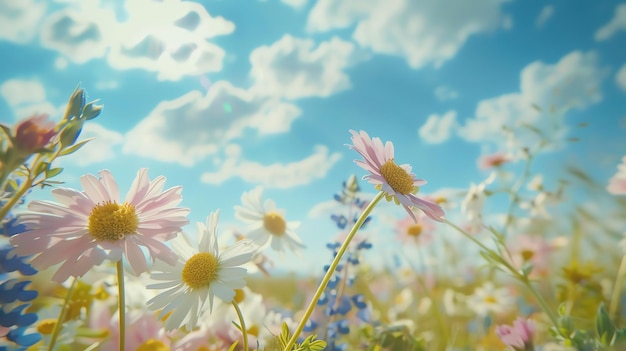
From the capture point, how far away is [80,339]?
58 cm

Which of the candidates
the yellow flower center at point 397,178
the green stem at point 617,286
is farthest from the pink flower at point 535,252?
the yellow flower center at point 397,178

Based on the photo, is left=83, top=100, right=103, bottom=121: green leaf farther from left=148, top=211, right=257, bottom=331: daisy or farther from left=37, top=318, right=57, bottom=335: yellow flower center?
left=37, top=318, right=57, bottom=335: yellow flower center

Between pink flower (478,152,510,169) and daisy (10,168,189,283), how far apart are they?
1.51m

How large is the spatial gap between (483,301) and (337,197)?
1118 mm

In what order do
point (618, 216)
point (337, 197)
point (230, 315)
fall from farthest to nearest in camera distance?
point (618, 216), point (337, 197), point (230, 315)

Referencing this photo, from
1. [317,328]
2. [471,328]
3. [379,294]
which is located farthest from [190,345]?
[379,294]

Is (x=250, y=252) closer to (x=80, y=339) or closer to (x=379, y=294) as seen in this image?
(x=80, y=339)

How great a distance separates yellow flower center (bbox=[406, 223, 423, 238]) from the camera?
1415 mm

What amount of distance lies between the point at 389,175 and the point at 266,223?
30 centimetres

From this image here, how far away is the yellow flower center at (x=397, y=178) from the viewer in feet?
1.52

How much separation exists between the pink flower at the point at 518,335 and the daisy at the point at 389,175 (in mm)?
246

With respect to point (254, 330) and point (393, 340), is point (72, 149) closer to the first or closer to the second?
point (254, 330)

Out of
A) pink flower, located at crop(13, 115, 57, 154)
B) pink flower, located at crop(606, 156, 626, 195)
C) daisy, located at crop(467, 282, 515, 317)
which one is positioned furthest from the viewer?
daisy, located at crop(467, 282, 515, 317)

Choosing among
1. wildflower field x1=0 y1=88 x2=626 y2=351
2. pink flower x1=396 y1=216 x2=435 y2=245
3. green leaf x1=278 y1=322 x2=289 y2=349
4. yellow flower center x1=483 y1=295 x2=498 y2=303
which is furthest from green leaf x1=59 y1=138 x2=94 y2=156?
yellow flower center x1=483 y1=295 x2=498 y2=303
